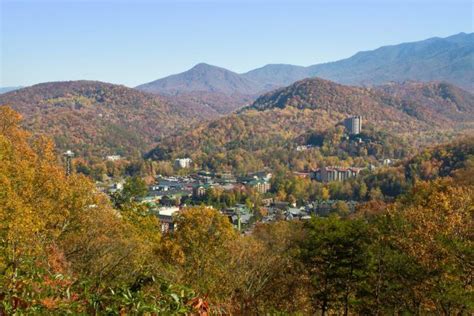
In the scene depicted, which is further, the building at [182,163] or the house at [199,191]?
the building at [182,163]

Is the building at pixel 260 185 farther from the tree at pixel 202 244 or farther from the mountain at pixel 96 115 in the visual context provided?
the tree at pixel 202 244

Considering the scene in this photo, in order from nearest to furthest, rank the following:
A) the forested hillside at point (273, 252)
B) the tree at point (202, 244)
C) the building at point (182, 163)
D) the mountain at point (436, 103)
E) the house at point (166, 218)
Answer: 1. the forested hillside at point (273, 252)
2. the tree at point (202, 244)
3. the house at point (166, 218)
4. the building at point (182, 163)
5. the mountain at point (436, 103)

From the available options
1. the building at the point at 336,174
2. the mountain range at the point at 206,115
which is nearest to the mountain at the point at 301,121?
the mountain range at the point at 206,115

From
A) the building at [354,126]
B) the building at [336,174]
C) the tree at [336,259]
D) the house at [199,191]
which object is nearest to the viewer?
the tree at [336,259]

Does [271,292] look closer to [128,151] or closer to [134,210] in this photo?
[134,210]

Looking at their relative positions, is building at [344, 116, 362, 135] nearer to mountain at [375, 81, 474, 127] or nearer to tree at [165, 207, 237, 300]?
mountain at [375, 81, 474, 127]

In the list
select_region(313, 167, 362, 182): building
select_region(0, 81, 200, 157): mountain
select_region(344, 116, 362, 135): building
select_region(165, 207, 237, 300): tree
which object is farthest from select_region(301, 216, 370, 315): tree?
select_region(344, 116, 362, 135): building
